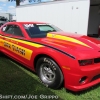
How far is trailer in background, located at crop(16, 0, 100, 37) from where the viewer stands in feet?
28.1

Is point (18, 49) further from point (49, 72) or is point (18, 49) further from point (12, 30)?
point (49, 72)

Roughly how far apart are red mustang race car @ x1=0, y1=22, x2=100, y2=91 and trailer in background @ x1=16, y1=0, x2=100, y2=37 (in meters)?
4.49

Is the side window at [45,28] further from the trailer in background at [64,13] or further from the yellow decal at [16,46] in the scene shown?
the trailer in background at [64,13]

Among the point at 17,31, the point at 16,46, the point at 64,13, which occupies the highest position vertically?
the point at 64,13

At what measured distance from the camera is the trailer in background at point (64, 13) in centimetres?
858

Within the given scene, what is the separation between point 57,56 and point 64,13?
22.1ft

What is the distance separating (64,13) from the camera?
370 inches

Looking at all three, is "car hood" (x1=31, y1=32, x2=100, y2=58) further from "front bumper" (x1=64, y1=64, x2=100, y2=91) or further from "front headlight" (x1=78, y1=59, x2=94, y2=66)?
"front bumper" (x1=64, y1=64, x2=100, y2=91)

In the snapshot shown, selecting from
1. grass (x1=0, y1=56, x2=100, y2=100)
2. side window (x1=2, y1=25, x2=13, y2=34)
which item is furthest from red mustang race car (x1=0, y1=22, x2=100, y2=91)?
side window (x1=2, y1=25, x2=13, y2=34)

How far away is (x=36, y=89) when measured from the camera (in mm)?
3398

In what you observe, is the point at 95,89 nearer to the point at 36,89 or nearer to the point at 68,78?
the point at 68,78

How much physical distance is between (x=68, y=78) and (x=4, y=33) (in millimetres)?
3031

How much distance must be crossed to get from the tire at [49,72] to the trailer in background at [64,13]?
18.3 feet

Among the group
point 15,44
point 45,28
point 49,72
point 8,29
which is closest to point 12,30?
point 8,29
